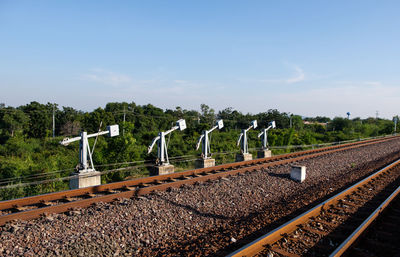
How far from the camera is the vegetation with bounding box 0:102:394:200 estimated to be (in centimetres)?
1383

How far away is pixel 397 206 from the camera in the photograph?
7.29 meters

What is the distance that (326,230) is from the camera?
5.61 m

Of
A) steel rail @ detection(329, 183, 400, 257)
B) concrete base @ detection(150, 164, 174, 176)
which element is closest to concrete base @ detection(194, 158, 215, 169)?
concrete base @ detection(150, 164, 174, 176)

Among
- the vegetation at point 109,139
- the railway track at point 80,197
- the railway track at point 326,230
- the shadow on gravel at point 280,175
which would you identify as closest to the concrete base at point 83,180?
the railway track at point 80,197

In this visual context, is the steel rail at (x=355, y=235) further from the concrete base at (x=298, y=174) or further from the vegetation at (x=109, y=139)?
the vegetation at (x=109, y=139)

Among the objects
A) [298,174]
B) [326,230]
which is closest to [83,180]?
[326,230]

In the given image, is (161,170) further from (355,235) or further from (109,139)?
(109,139)

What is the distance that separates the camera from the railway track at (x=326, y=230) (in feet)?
15.0

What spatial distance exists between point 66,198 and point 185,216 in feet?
10.5

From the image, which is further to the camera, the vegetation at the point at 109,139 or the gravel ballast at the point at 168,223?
the vegetation at the point at 109,139

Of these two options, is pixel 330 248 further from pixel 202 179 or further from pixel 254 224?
pixel 202 179

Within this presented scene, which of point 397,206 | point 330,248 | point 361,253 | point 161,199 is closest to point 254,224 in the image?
point 330,248

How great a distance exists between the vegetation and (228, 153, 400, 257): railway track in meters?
5.56

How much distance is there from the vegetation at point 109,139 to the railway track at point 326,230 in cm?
556
